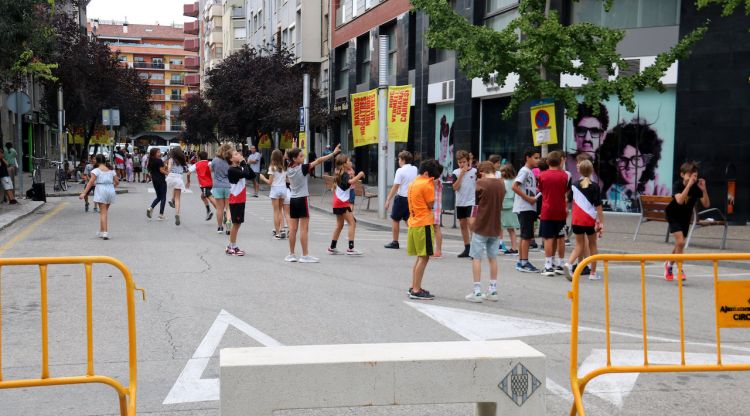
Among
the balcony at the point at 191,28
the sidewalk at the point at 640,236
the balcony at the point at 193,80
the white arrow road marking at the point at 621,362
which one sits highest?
the balcony at the point at 191,28

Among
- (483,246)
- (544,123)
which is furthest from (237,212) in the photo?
(544,123)

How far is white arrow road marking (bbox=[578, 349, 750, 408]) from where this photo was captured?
5445mm

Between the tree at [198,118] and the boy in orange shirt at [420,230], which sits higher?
the tree at [198,118]

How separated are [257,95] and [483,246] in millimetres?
30498

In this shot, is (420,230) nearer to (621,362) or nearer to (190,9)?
(621,362)

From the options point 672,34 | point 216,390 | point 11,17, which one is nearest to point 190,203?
point 11,17

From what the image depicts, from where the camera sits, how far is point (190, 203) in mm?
25453

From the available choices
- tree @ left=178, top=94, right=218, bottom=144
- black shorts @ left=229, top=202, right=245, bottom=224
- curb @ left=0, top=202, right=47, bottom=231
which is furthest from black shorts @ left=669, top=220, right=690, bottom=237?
tree @ left=178, top=94, right=218, bottom=144

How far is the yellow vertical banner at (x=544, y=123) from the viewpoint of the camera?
15859mm

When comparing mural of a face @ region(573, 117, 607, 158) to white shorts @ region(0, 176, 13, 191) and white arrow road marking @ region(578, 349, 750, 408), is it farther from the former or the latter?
white shorts @ region(0, 176, 13, 191)

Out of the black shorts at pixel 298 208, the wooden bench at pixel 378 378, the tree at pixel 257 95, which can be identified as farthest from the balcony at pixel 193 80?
the wooden bench at pixel 378 378

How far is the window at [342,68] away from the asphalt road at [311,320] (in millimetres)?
27681

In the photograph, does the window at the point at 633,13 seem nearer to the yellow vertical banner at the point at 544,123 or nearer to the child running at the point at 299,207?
the yellow vertical banner at the point at 544,123

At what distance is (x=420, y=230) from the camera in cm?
905
